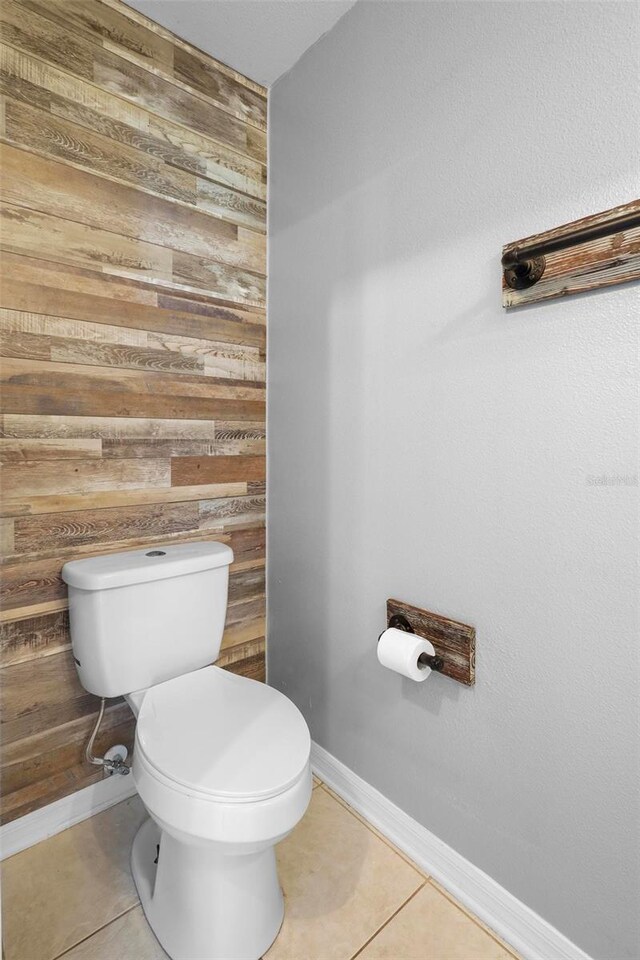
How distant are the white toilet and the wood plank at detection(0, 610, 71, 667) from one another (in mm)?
84

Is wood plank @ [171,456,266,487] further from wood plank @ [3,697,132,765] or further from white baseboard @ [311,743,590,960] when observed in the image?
white baseboard @ [311,743,590,960]

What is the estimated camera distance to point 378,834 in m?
1.50

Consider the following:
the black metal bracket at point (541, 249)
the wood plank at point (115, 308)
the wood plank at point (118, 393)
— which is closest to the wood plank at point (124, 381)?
the wood plank at point (118, 393)

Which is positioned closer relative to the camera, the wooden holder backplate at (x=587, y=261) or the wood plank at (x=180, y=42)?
the wooden holder backplate at (x=587, y=261)

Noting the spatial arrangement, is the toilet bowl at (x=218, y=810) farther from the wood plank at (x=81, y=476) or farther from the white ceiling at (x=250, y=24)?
the white ceiling at (x=250, y=24)

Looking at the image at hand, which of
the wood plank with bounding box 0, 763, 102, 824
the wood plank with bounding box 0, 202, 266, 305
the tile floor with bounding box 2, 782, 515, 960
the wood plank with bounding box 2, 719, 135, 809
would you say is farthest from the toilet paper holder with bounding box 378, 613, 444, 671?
the wood plank with bounding box 0, 202, 266, 305

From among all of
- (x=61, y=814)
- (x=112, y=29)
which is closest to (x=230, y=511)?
(x=61, y=814)

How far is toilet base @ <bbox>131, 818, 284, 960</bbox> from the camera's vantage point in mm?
1127

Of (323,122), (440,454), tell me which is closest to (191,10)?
(323,122)

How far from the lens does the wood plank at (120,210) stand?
1.34 metres

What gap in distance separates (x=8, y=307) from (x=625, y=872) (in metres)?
1.88

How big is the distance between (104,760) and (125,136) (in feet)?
5.97

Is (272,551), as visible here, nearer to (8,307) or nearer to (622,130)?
(8,307)

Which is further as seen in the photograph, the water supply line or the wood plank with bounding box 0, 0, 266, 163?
the water supply line
